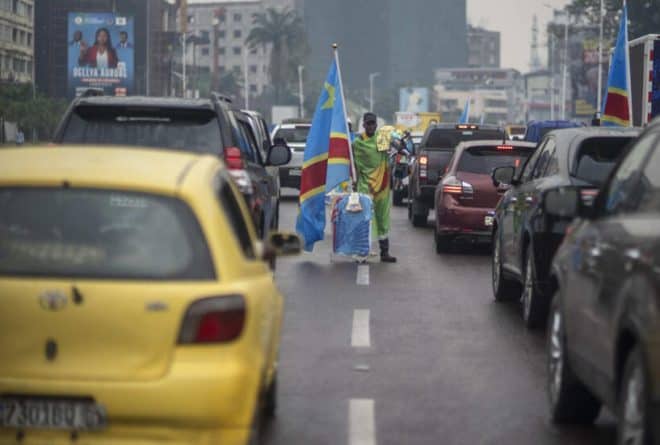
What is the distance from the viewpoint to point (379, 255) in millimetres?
20781

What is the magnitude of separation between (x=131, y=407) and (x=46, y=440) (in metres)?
0.36

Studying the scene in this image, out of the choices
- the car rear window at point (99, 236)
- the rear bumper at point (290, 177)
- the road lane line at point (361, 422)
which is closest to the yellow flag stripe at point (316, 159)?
the road lane line at point (361, 422)

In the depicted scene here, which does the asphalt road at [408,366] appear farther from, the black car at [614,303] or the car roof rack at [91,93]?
the car roof rack at [91,93]

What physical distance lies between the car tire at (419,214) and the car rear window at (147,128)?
46.6ft

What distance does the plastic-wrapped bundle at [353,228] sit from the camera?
19.5 metres

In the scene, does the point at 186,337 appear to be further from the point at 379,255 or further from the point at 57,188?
the point at 379,255

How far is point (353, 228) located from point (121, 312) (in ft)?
43.4

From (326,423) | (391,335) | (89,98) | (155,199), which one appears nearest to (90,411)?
(155,199)

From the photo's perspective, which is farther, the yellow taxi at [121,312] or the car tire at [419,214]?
the car tire at [419,214]

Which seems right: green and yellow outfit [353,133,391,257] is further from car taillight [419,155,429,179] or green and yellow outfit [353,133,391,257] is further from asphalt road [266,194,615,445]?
car taillight [419,155,429,179]

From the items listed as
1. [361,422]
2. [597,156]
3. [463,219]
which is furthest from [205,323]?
[463,219]

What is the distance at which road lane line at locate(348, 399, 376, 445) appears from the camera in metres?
8.43

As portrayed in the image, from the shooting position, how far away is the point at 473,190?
21.2 meters

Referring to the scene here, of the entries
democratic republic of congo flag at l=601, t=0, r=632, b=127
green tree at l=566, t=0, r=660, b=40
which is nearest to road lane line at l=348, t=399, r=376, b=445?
democratic republic of congo flag at l=601, t=0, r=632, b=127
